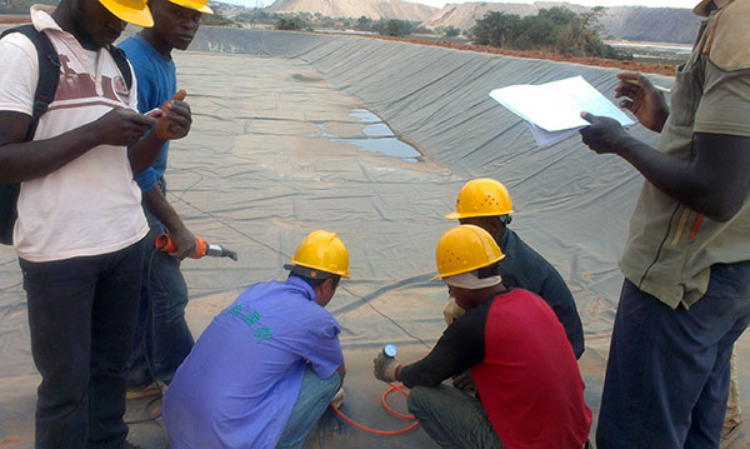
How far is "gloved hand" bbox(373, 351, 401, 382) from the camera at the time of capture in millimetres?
2535

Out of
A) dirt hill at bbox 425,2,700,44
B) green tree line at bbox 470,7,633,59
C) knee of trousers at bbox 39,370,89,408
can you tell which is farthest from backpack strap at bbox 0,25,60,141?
dirt hill at bbox 425,2,700,44

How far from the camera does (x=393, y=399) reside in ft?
8.96

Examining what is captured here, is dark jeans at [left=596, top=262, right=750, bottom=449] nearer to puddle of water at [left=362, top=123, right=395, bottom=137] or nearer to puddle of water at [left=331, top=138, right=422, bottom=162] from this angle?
puddle of water at [left=331, top=138, right=422, bottom=162]

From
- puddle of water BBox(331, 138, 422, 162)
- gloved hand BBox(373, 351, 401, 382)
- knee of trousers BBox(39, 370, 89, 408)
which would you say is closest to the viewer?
knee of trousers BBox(39, 370, 89, 408)

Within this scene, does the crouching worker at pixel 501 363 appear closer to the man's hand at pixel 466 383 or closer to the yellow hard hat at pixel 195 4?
the man's hand at pixel 466 383

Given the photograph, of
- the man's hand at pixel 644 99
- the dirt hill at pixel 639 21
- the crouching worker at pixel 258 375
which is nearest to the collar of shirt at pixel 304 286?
the crouching worker at pixel 258 375

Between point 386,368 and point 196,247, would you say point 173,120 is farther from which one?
point 386,368

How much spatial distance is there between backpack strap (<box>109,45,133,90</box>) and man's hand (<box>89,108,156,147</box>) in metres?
0.27

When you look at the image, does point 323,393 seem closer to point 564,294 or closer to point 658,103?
point 564,294

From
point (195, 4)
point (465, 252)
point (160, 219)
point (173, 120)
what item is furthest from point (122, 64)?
point (465, 252)

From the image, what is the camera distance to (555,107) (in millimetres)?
1960

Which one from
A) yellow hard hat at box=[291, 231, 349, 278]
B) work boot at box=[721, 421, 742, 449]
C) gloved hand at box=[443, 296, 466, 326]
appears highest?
yellow hard hat at box=[291, 231, 349, 278]

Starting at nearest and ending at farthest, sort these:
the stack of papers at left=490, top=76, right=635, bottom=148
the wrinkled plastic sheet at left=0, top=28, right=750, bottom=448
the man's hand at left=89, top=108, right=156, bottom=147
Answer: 1. the man's hand at left=89, top=108, right=156, bottom=147
2. the stack of papers at left=490, top=76, right=635, bottom=148
3. the wrinkled plastic sheet at left=0, top=28, right=750, bottom=448

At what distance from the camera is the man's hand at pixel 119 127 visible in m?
1.61
